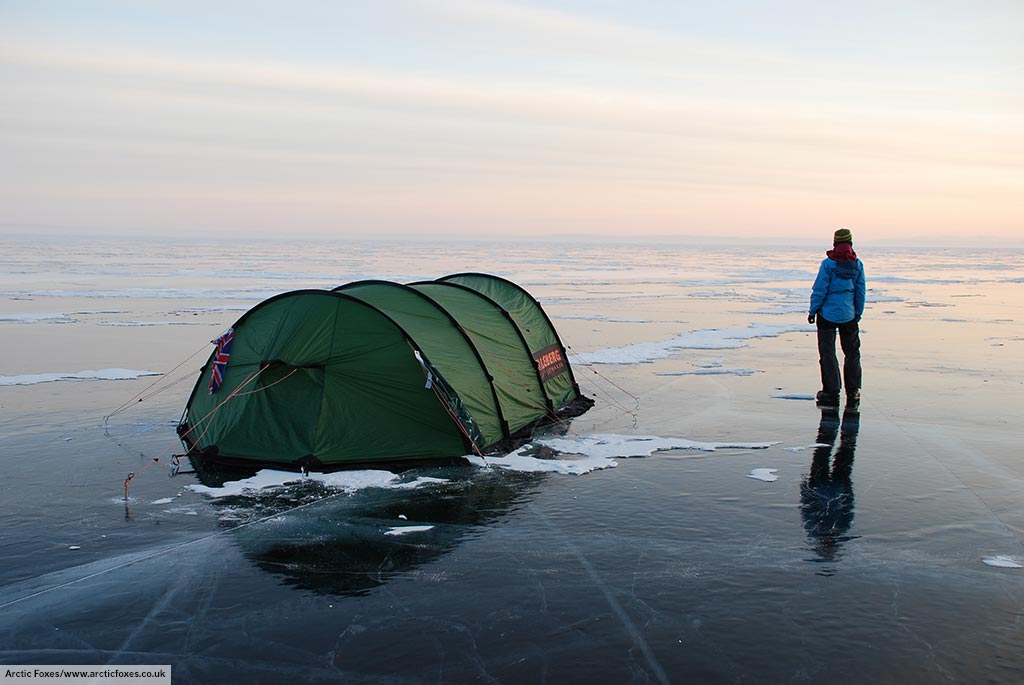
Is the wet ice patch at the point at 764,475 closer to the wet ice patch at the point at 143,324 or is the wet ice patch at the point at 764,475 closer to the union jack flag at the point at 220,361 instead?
the union jack flag at the point at 220,361

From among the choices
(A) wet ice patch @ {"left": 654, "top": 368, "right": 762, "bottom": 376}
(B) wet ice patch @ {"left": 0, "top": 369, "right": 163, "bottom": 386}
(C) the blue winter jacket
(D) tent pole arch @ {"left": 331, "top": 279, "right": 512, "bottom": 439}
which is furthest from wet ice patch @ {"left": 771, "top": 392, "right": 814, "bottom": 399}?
(B) wet ice patch @ {"left": 0, "top": 369, "right": 163, "bottom": 386}

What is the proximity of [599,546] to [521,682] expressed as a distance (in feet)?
7.80

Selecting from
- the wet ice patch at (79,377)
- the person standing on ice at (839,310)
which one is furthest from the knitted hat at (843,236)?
the wet ice patch at (79,377)

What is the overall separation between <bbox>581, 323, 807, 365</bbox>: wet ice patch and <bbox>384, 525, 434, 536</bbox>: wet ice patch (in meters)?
10.2

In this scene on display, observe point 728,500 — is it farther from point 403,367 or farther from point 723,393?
point 723,393

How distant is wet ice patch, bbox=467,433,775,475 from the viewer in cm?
1005

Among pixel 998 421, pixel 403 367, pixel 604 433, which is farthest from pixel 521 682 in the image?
pixel 998 421

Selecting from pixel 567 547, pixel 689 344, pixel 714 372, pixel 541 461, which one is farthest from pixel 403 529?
pixel 689 344

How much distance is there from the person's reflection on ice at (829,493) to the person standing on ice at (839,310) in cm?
139

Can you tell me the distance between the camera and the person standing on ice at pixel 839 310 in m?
13.5

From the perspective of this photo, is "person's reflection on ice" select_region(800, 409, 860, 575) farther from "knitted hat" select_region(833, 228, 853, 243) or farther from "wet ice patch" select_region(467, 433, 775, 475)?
"knitted hat" select_region(833, 228, 853, 243)

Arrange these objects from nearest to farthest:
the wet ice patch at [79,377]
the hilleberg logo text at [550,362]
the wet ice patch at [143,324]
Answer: the hilleberg logo text at [550,362], the wet ice patch at [79,377], the wet ice patch at [143,324]

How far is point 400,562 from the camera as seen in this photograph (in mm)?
7082

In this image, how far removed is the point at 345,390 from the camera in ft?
33.4
